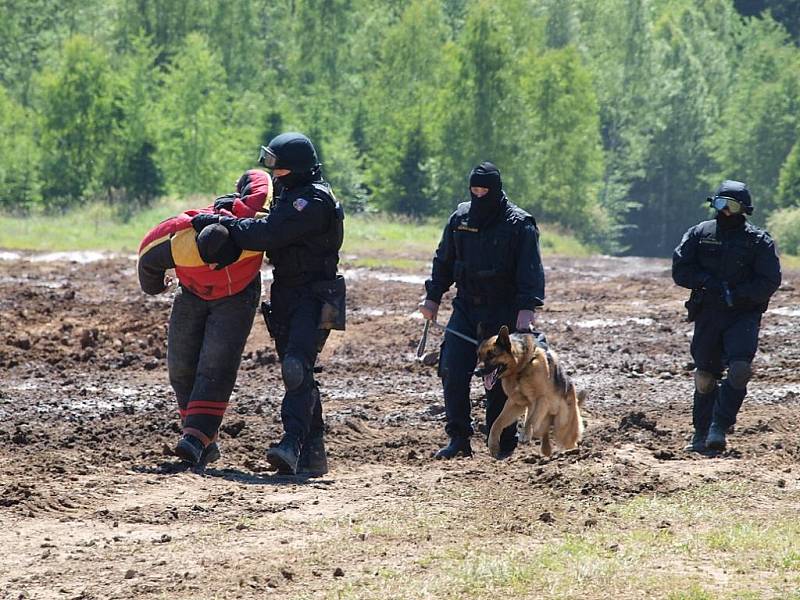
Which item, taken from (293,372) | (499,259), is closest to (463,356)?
(499,259)

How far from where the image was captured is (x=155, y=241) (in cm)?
866

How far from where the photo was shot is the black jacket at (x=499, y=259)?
29.6 feet

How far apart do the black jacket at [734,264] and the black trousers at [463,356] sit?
4.74ft

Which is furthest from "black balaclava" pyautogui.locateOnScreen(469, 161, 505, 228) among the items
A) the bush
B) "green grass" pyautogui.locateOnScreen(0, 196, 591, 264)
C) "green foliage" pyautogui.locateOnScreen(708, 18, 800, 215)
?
"green foliage" pyautogui.locateOnScreen(708, 18, 800, 215)

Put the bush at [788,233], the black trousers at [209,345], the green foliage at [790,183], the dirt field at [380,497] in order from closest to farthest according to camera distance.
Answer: the dirt field at [380,497] → the black trousers at [209,345] → the bush at [788,233] → the green foliage at [790,183]

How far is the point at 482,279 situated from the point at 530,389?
776 mm

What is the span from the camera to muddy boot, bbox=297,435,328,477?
8.87m

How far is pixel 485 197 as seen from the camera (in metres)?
9.06

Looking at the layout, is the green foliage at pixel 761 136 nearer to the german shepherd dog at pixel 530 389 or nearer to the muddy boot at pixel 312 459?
the german shepherd dog at pixel 530 389

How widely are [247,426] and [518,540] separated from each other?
4.48 meters

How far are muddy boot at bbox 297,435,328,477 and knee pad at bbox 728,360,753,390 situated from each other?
9.45 feet

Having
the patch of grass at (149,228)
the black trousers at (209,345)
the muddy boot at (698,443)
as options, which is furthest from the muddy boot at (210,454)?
the patch of grass at (149,228)

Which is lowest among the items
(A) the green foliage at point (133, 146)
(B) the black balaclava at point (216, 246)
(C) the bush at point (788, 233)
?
(C) the bush at point (788, 233)

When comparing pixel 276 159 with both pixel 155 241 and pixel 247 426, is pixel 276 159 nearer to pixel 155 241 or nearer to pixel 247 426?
pixel 155 241
